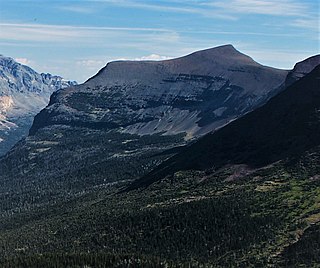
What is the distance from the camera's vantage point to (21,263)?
196 m

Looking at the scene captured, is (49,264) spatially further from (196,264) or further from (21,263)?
(196,264)

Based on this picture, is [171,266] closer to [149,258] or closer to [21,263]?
[149,258]

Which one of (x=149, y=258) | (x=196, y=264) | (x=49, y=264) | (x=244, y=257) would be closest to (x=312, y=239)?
(x=244, y=257)

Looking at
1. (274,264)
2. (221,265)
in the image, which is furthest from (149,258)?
(274,264)

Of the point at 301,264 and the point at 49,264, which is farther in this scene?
the point at 49,264

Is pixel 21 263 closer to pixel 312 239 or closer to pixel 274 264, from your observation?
pixel 274 264

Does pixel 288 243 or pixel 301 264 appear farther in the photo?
pixel 288 243

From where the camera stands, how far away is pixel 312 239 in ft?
633

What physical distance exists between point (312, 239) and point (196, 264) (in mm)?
37728

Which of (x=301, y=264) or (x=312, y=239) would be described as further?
(x=312, y=239)

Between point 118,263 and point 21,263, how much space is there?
→ 107ft

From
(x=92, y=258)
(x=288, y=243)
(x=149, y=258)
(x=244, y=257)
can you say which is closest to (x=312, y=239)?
(x=288, y=243)

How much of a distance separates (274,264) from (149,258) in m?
39.4

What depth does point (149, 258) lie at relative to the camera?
195 metres
